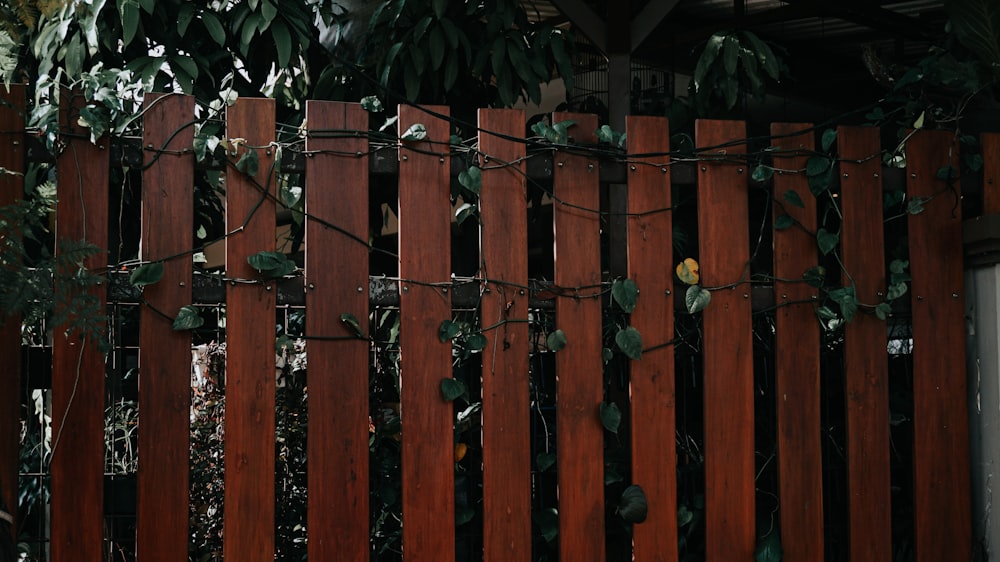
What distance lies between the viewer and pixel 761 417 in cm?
323

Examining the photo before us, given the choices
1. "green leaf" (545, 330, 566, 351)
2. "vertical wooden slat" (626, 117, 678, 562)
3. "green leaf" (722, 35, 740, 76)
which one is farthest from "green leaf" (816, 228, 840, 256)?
"green leaf" (545, 330, 566, 351)

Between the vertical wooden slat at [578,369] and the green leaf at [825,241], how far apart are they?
0.69 meters

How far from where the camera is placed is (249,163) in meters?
2.59

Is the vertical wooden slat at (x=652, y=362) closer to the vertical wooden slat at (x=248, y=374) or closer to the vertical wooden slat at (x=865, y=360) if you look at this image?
the vertical wooden slat at (x=865, y=360)

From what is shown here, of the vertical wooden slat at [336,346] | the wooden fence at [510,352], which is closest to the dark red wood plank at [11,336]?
the wooden fence at [510,352]

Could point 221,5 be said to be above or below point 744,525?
above

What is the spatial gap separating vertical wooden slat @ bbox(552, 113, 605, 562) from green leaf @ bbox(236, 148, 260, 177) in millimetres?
835

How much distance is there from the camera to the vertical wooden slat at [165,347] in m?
2.52

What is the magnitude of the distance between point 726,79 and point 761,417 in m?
1.19

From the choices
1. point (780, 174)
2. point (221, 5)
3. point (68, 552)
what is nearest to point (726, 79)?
point (780, 174)

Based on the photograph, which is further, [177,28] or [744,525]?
[177,28]

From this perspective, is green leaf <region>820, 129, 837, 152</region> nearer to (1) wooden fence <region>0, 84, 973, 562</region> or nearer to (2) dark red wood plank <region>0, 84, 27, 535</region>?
(1) wooden fence <region>0, 84, 973, 562</region>

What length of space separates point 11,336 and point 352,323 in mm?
848

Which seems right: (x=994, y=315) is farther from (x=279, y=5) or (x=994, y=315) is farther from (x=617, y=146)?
(x=279, y=5)
